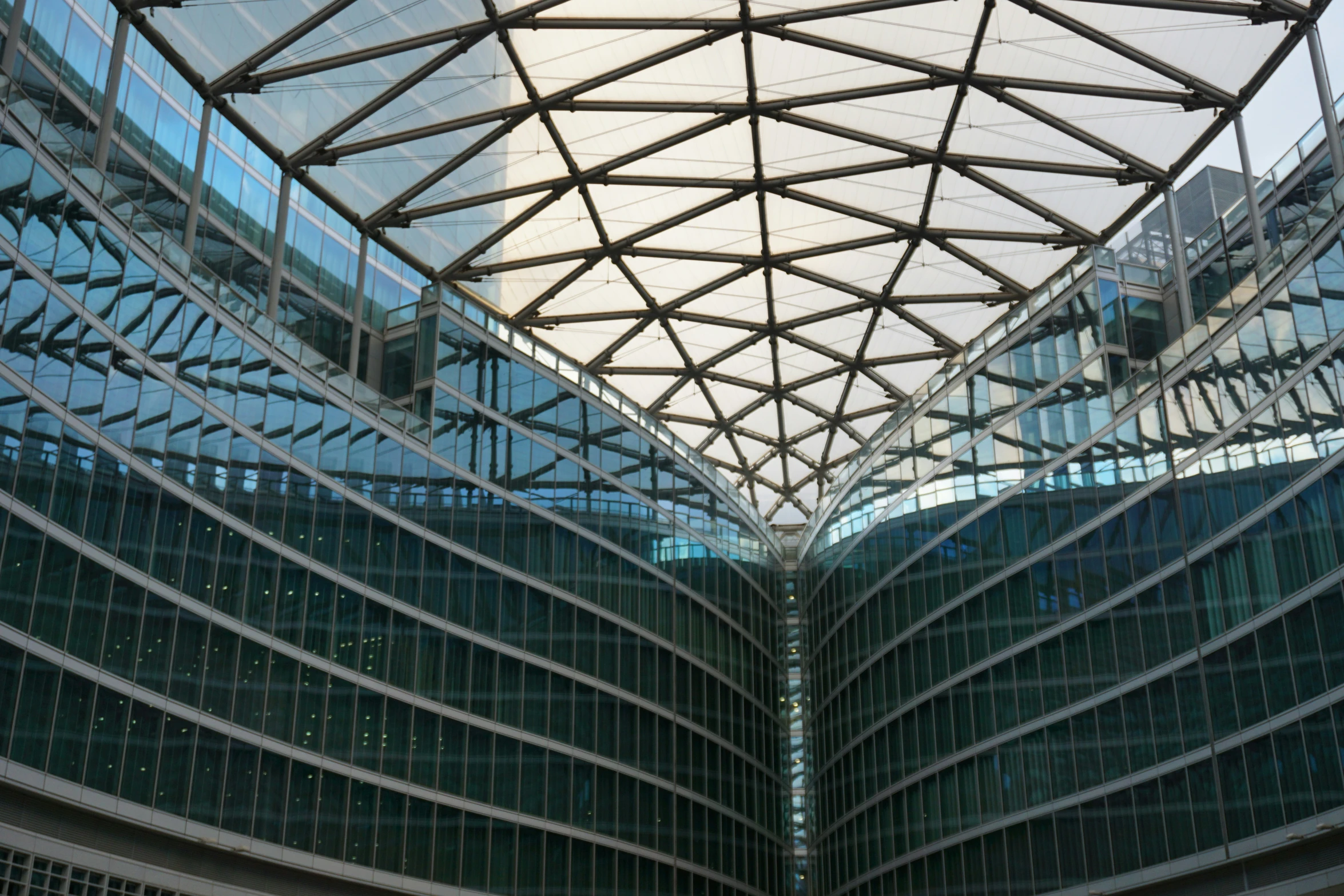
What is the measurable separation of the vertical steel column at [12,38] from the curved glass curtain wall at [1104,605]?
87.6 feet

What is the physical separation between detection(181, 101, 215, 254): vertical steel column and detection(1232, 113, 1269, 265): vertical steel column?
2508cm

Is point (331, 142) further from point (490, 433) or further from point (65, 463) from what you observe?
point (65, 463)

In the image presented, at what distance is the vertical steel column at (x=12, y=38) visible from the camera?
1134 inches

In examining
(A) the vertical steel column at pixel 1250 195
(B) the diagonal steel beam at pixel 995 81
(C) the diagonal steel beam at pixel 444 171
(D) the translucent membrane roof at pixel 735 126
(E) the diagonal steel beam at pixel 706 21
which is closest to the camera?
(A) the vertical steel column at pixel 1250 195

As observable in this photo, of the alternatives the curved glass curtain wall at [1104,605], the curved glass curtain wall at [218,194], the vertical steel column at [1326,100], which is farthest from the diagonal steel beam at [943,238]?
the vertical steel column at [1326,100]

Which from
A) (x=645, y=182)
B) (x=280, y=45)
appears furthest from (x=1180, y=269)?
(x=280, y=45)

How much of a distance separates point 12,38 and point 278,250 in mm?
10036

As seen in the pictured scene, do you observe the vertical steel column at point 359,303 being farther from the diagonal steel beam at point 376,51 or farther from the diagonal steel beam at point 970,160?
the diagonal steel beam at point 970,160

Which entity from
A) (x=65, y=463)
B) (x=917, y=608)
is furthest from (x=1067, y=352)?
(x=65, y=463)

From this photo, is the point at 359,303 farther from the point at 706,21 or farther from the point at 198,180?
the point at 706,21

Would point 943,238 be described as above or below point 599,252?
below

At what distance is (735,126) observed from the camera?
41062 mm

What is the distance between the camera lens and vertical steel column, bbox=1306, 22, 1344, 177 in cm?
3172

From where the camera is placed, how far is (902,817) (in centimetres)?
4225
